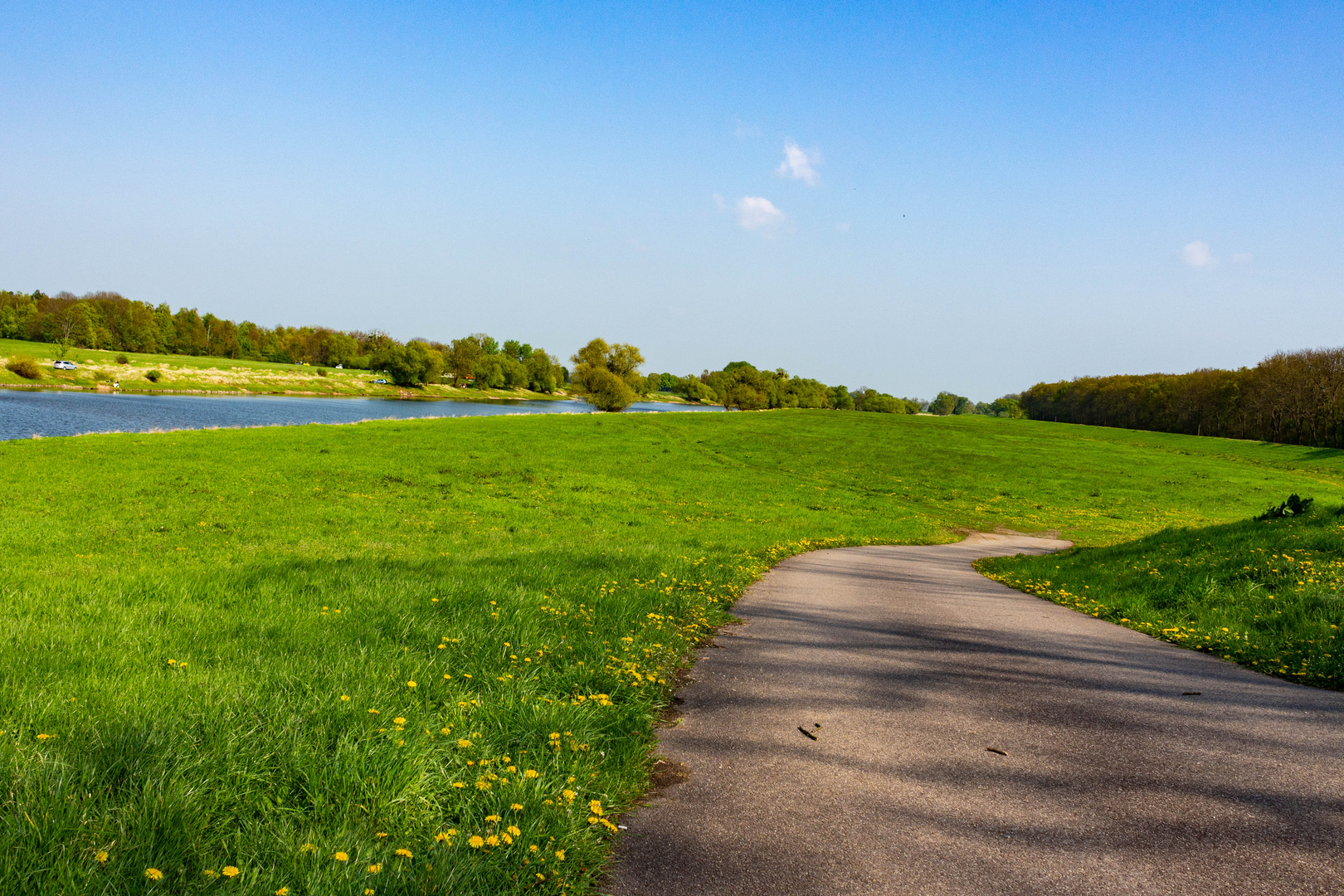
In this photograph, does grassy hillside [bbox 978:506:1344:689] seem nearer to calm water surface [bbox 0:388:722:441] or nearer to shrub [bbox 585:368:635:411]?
calm water surface [bbox 0:388:722:441]

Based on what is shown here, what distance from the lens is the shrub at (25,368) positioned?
3519 inches

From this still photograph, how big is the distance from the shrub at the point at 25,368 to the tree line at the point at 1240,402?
161 metres

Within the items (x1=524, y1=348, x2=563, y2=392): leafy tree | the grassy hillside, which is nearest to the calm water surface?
the grassy hillside

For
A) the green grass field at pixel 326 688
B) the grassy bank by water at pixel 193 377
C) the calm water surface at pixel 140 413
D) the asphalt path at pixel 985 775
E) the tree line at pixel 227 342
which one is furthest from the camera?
the tree line at pixel 227 342

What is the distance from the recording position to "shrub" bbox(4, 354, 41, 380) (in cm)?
8938

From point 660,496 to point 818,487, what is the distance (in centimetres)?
1109

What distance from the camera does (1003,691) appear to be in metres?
6.85

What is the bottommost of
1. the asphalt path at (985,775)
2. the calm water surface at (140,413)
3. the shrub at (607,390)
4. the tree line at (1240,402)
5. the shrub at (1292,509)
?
the calm water surface at (140,413)

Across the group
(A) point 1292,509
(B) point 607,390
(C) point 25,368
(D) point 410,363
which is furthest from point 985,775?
(D) point 410,363

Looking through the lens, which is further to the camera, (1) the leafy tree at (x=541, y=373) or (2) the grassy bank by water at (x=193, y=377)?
(1) the leafy tree at (x=541, y=373)

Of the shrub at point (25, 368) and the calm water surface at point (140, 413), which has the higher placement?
the shrub at point (25, 368)

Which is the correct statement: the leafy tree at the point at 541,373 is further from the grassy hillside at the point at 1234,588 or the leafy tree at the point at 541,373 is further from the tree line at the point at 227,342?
the grassy hillside at the point at 1234,588

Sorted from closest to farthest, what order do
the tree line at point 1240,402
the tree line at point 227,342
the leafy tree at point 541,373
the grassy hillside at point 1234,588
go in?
the grassy hillside at point 1234,588 < the tree line at point 1240,402 < the tree line at point 227,342 < the leafy tree at point 541,373

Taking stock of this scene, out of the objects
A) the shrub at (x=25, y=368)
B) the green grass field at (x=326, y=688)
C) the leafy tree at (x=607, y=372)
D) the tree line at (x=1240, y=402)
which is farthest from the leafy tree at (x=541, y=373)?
the green grass field at (x=326, y=688)
